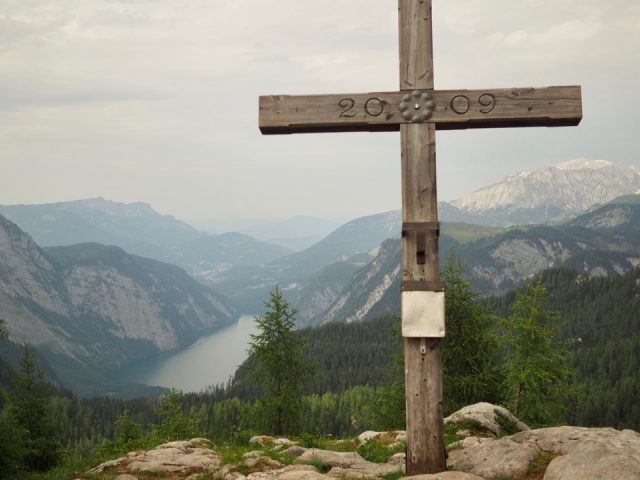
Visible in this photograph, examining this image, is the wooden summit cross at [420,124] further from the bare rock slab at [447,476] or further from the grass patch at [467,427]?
the grass patch at [467,427]

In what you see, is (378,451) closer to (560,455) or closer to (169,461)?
(560,455)

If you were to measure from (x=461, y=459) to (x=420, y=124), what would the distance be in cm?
709

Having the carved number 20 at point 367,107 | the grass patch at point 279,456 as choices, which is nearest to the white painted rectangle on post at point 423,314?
the carved number 20 at point 367,107

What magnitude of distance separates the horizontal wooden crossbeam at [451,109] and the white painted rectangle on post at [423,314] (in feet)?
11.0

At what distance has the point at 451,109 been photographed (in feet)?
30.5

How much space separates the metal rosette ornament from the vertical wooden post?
13 cm

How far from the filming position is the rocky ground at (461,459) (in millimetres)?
8875

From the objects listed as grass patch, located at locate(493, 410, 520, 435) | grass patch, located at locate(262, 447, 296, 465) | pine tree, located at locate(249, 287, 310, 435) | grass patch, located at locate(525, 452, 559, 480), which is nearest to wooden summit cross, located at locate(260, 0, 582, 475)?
grass patch, located at locate(525, 452, 559, 480)

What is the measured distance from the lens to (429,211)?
29.7ft

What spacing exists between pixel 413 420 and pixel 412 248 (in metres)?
3.17

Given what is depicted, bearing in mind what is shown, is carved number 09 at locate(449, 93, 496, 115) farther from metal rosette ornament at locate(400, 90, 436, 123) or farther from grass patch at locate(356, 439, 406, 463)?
grass patch at locate(356, 439, 406, 463)

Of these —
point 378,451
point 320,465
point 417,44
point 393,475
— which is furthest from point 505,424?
point 417,44

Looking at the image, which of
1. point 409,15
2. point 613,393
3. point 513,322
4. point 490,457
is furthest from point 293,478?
point 613,393

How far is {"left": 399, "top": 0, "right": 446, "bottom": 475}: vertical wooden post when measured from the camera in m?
8.90
